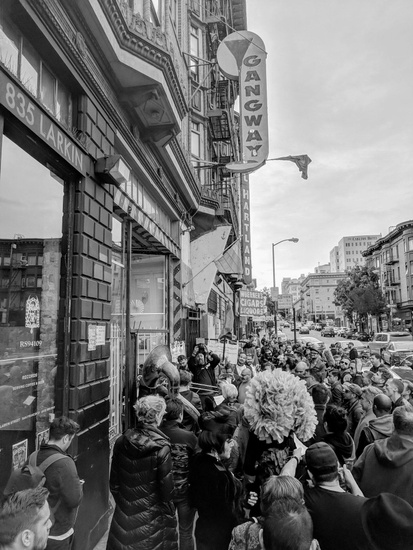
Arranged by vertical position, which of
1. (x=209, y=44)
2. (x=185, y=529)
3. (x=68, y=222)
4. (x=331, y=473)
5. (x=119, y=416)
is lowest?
(x=185, y=529)

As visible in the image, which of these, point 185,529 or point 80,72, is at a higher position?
point 80,72

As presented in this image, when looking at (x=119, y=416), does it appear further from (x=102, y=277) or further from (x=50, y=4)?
(x=50, y=4)

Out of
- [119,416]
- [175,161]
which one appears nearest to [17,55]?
[119,416]

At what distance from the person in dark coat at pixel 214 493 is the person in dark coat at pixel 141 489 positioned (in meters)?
0.25

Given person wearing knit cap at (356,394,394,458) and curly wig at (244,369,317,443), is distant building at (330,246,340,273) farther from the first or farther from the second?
curly wig at (244,369,317,443)

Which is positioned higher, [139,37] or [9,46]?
[139,37]

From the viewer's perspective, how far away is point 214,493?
3.35 meters

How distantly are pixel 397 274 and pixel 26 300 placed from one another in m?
65.2

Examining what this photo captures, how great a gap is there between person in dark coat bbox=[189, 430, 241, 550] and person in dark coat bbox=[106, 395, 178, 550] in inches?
10.0

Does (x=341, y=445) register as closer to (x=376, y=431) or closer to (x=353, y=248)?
(x=376, y=431)

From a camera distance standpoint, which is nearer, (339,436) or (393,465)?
(393,465)

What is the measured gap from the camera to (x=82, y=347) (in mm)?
4805

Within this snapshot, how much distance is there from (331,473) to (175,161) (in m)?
8.73

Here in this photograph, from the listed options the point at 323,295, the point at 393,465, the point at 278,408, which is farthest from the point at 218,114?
the point at 323,295
